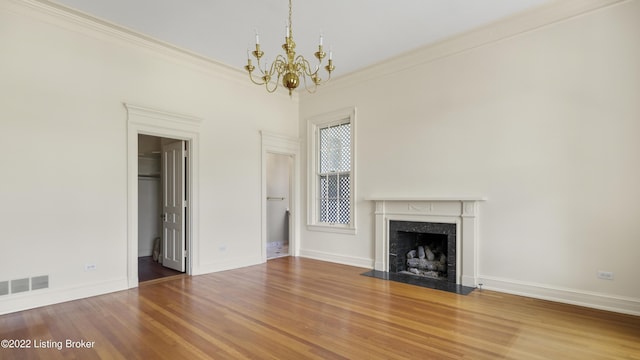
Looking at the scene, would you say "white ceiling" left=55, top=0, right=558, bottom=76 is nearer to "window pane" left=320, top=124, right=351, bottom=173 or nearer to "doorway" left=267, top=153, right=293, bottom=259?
"window pane" left=320, top=124, right=351, bottom=173

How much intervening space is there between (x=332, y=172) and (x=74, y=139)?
406 cm

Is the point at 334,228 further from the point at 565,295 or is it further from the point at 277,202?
the point at 565,295

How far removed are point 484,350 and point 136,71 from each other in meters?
5.25

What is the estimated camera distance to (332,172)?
6410mm

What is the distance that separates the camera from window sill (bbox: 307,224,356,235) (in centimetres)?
593

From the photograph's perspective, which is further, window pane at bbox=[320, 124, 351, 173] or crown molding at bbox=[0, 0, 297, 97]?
window pane at bbox=[320, 124, 351, 173]

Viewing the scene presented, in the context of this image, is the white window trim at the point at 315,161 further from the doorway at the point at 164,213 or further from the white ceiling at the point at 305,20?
the doorway at the point at 164,213

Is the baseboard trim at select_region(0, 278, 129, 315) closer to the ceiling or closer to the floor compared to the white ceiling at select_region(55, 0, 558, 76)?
closer to the floor

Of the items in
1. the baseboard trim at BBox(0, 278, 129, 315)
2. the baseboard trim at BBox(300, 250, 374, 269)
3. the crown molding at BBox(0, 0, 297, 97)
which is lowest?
the baseboard trim at BBox(300, 250, 374, 269)

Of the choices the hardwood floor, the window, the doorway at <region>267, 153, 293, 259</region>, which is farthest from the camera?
the doorway at <region>267, 153, 293, 259</region>

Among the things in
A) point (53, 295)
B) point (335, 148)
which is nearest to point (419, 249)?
point (335, 148)

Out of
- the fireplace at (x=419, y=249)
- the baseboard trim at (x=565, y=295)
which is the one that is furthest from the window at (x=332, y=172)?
the baseboard trim at (x=565, y=295)

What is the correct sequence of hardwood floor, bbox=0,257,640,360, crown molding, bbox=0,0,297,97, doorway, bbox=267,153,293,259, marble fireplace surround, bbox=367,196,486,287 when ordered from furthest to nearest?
doorway, bbox=267,153,293,259 < marble fireplace surround, bbox=367,196,486,287 < crown molding, bbox=0,0,297,97 < hardwood floor, bbox=0,257,640,360

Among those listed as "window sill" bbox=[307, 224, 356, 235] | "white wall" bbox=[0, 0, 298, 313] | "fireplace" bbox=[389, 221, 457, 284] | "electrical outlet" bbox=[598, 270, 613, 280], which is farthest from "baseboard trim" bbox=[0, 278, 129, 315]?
"electrical outlet" bbox=[598, 270, 613, 280]
